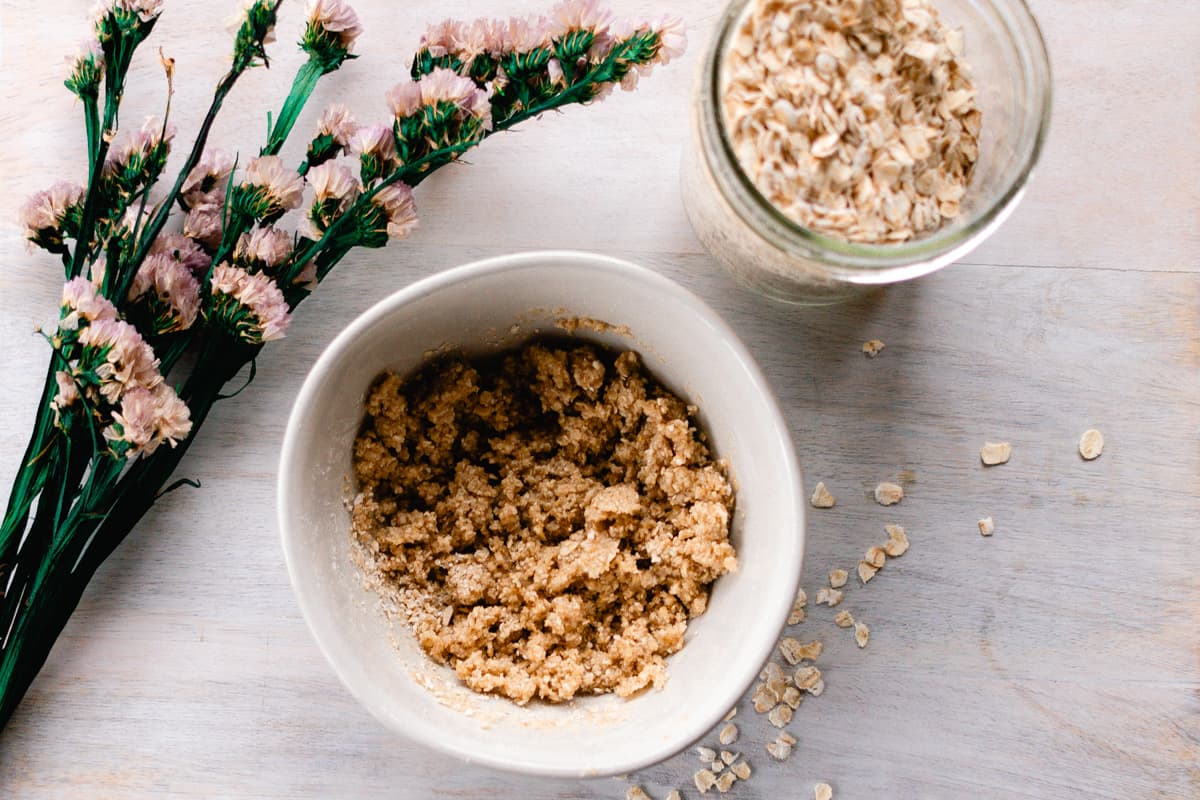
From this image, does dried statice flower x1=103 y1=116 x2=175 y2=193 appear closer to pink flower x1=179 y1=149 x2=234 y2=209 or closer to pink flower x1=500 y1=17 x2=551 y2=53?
pink flower x1=179 y1=149 x2=234 y2=209

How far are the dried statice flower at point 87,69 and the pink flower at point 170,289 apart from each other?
18 centimetres

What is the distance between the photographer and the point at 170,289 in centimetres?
94

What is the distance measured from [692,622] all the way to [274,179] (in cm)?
61

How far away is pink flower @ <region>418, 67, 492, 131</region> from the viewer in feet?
2.89

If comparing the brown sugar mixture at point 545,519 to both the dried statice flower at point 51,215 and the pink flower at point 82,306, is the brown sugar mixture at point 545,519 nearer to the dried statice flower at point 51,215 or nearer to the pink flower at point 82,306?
the pink flower at point 82,306

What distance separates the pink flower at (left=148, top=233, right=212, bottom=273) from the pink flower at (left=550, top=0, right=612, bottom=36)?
45cm

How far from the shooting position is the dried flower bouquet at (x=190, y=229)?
888 millimetres

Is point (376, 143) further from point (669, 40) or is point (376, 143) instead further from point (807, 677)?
point (807, 677)

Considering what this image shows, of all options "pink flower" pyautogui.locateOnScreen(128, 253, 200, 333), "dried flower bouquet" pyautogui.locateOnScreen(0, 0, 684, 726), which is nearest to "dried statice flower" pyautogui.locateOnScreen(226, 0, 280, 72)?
"dried flower bouquet" pyautogui.locateOnScreen(0, 0, 684, 726)

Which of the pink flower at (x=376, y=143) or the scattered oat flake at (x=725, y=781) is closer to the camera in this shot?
the pink flower at (x=376, y=143)

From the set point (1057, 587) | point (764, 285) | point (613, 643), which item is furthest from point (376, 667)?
point (1057, 587)

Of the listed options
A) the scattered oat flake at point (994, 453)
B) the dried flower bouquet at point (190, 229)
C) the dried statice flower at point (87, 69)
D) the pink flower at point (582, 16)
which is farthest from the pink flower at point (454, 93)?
the scattered oat flake at point (994, 453)

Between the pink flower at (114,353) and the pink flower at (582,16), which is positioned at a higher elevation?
the pink flower at (582,16)

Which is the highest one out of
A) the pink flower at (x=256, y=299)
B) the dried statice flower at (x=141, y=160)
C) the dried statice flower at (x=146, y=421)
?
the dried statice flower at (x=141, y=160)
